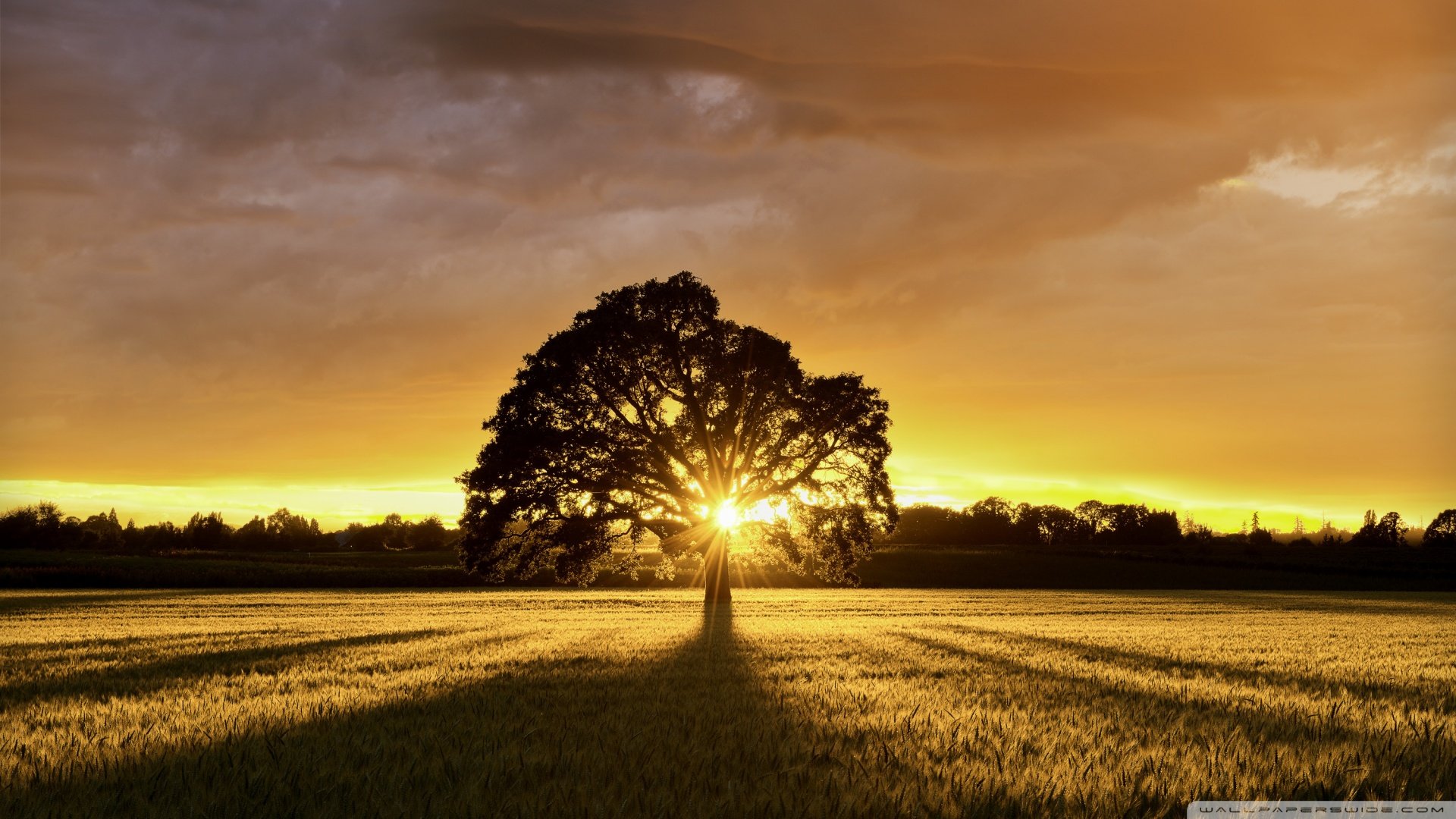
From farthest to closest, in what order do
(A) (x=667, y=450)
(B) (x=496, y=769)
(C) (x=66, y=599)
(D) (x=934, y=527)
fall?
(D) (x=934, y=527), (C) (x=66, y=599), (A) (x=667, y=450), (B) (x=496, y=769)

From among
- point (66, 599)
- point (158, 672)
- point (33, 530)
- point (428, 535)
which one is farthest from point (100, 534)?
point (158, 672)

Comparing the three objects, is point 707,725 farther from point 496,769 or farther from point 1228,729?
point 1228,729

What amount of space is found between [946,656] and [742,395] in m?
21.0

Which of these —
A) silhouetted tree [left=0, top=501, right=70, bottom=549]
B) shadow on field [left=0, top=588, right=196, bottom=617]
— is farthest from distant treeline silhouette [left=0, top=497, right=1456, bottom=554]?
shadow on field [left=0, top=588, right=196, bottom=617]

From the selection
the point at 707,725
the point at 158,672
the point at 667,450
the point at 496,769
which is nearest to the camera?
the point at 496,769

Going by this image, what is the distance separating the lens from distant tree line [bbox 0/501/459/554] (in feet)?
482

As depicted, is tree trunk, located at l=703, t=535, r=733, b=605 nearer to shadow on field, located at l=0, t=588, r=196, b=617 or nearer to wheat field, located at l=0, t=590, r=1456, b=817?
wheat field, located at l=0, t=590, r=1456, b=817

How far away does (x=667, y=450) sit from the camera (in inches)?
1374

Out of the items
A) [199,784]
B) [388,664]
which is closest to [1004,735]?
[199,784]

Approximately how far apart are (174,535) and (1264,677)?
189649 mm

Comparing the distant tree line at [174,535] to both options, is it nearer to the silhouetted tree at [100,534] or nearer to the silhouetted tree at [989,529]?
the silhouetted tree at [100,534]

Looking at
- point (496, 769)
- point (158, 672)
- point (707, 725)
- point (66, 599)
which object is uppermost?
point (496, 769)

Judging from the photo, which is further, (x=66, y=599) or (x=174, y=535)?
(x=174, y=535)

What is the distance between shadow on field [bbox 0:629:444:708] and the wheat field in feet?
0.26
